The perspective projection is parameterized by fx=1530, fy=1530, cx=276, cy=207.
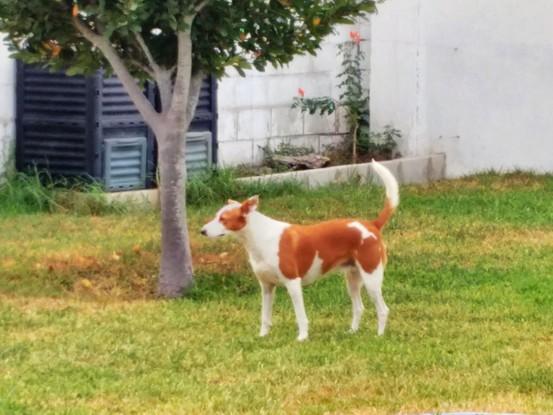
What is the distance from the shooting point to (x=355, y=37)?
668 inches

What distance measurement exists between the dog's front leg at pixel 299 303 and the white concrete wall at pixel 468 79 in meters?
8.49

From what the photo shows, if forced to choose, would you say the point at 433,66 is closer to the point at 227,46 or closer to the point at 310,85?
the point at 310,85

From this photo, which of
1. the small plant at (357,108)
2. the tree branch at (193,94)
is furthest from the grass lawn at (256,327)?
the small plant at (357,108)

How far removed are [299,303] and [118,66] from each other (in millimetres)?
2292

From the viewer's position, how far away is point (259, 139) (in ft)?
52.7

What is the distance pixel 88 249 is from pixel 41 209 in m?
2.01

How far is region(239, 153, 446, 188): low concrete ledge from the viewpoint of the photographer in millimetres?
15185

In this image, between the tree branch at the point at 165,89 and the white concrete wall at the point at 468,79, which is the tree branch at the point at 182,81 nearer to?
the tree branch at the point at 165,89

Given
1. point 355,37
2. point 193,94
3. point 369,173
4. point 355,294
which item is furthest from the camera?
point 355,37

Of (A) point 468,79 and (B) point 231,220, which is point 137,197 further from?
(B) point 231,220

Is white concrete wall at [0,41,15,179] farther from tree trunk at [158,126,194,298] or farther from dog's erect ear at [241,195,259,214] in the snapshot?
dog's erect ear at [241,195,259,214]

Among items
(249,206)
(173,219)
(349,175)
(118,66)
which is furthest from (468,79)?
A: (249,206)

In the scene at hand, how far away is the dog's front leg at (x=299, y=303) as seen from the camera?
864 centimetres

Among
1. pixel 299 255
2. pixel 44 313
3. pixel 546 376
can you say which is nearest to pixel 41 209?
pixel 44 313
